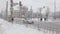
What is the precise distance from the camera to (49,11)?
45.8 inches

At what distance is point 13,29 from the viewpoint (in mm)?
1172

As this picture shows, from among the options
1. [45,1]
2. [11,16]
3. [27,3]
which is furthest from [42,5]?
[11,16]

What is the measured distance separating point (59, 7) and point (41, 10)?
216 mm

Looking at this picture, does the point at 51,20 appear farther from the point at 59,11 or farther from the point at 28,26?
the point at 28,26

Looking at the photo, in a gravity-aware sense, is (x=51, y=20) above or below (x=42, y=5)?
below

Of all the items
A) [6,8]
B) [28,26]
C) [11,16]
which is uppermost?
[6,8]

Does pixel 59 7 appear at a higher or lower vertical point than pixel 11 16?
higher

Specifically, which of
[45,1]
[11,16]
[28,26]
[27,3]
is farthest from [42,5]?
[11,16]

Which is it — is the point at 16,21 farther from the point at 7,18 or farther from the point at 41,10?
the point at 41,10

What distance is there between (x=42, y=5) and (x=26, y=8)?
203 millimetres

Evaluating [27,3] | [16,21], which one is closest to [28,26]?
[16,21]

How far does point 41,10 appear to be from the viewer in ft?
3.89

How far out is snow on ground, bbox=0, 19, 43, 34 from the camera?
1.15m

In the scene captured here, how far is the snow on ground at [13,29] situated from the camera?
115cm
